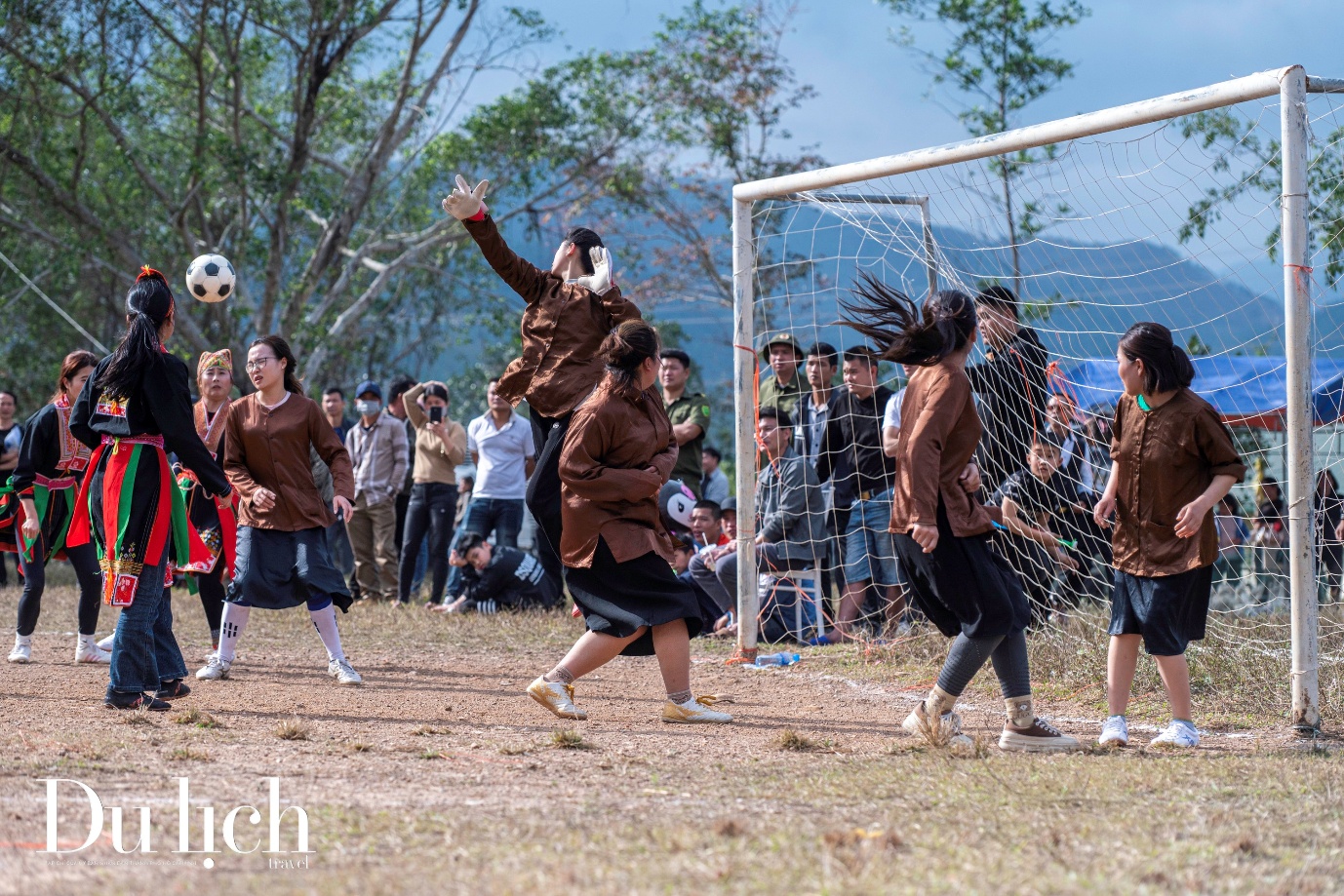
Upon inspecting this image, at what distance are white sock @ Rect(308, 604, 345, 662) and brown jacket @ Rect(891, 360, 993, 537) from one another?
3157 millimetres

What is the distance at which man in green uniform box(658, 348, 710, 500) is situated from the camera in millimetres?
9258

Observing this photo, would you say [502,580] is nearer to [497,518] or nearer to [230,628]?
[497,518]

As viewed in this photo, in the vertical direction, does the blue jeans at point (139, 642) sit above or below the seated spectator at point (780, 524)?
below

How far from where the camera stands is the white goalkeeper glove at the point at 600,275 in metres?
6.17

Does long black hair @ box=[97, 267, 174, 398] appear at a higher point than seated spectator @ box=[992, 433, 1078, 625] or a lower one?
higher

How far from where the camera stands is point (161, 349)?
5785mm

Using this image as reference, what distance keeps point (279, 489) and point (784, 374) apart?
3791 mm

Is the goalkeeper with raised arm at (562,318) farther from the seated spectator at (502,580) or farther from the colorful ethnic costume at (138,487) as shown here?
the seated spectator at (502,580)

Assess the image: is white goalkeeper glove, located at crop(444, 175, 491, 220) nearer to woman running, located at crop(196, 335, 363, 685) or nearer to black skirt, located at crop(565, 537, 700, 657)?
woman running, located at crop(196, 335, 363, 685)

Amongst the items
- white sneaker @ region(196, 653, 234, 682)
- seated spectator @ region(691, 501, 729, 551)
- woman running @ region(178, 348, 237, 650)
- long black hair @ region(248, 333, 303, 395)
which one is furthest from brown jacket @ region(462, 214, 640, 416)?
seated spectator @ region(691, 501, 729, 551)

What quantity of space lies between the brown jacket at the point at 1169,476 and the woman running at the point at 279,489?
3.60 metres

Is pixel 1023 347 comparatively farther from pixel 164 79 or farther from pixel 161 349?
pixel 164 79

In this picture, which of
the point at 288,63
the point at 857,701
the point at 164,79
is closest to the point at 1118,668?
the point at 857,701

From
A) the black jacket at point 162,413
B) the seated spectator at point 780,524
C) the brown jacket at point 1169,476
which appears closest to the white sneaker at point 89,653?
the black jacket at point 162,413
